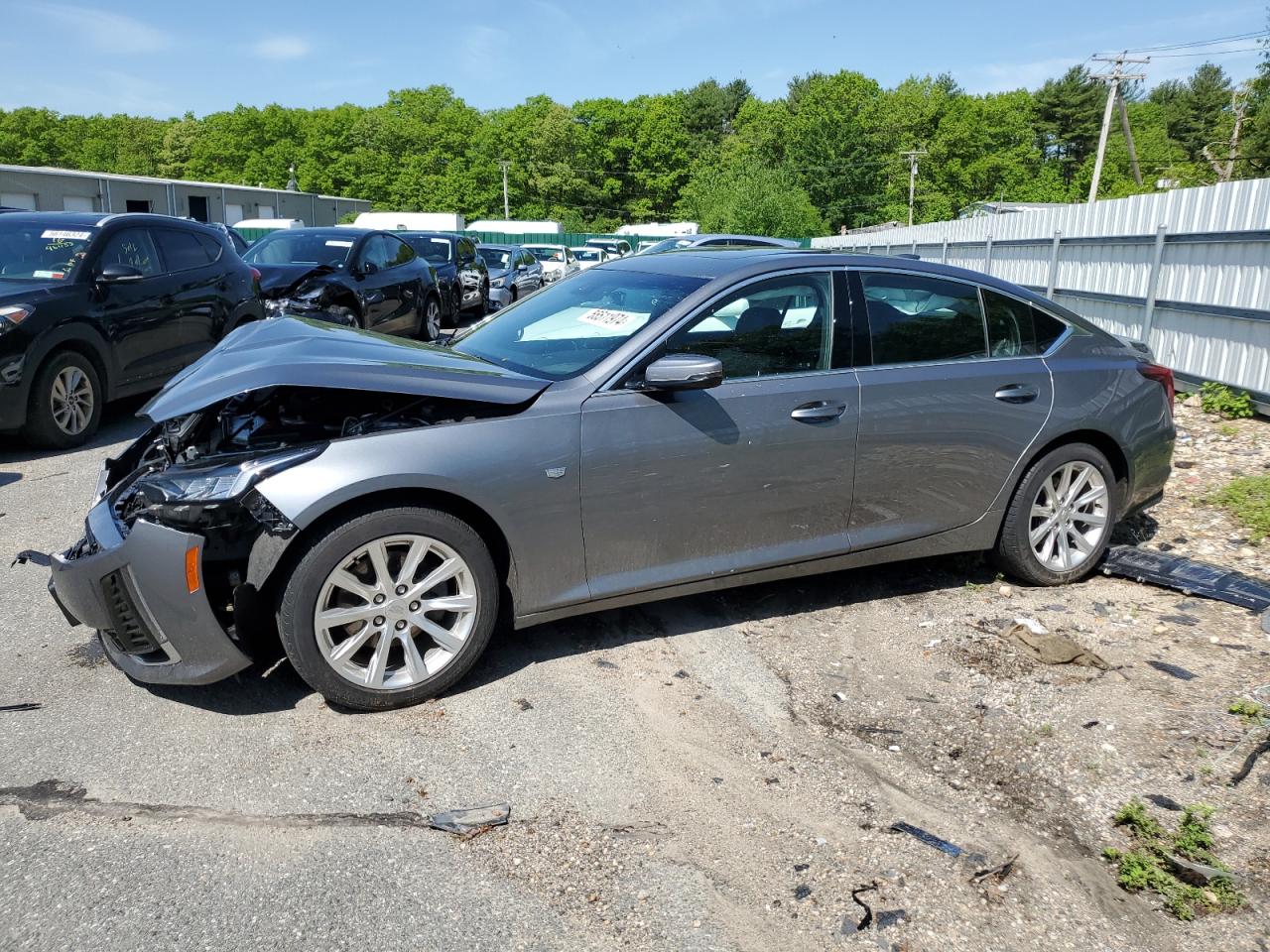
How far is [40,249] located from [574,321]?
19.5 feet

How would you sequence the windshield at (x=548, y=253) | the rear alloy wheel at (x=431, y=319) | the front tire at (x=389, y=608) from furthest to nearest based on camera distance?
the windshield at (x=548, y=253) < the rear alloy wheel at (x=431, y=319) < the front tire at (x=389, y=608)

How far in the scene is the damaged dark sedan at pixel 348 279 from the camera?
11.9 metres

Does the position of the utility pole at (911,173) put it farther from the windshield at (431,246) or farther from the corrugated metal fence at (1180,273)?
the corrugated metal fence at (1180,273)

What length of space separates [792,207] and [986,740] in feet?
175

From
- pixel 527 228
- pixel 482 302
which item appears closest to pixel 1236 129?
pixel 527 228

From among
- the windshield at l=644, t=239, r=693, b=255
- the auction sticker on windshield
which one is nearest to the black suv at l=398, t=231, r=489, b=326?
the windshield at l=644, t=239, r=693, b=255

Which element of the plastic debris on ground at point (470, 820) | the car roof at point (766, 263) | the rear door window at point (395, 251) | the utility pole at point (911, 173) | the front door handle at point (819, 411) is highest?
the utility pole at point (911, 173)

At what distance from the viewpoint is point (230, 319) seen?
941cm

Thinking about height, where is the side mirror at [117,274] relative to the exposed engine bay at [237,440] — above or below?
above

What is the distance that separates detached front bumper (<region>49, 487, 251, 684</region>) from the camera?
11.0ft

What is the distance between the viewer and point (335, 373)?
11.8ft

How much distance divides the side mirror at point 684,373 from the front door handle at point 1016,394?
1.68 m

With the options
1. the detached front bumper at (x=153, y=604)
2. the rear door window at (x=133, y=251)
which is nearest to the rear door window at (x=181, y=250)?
the rear door window at (x=133, y=251)

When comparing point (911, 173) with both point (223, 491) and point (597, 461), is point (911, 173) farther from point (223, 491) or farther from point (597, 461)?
point (223, 491)
